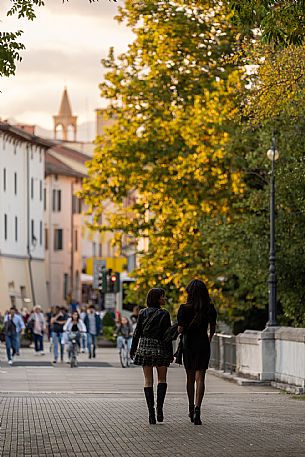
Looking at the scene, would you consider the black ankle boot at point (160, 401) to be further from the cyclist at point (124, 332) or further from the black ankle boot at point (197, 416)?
the cyclist at point (124, 332)

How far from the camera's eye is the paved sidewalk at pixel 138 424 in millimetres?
15586

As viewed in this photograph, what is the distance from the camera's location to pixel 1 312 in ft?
322

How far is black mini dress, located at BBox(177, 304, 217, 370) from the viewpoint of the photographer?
61.6 ft

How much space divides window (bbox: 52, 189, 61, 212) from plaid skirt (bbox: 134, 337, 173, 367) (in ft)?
339

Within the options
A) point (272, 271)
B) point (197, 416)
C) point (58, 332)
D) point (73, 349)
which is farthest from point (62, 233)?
point (197, 416)

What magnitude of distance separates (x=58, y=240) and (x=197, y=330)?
102940 mm

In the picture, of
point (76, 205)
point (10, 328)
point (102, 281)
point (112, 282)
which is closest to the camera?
point (10, 328)

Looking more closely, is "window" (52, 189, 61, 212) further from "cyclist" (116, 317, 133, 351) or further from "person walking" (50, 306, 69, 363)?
"cyclist" (116, 317, 133, 351)

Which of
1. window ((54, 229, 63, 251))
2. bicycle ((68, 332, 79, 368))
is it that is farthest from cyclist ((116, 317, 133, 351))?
window ((54, 229, 63, 251))

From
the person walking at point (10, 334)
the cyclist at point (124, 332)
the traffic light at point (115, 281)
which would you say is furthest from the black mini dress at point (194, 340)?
the traffic light at point (115, 281)

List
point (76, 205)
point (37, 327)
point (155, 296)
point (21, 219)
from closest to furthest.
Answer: point (155, 296) → point (37, 327) → point (21, 219) → point (76, 205)

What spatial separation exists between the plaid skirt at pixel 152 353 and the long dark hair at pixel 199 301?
60cm

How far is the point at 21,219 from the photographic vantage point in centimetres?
10600

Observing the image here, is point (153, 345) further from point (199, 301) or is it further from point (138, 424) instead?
point (138, 424)
